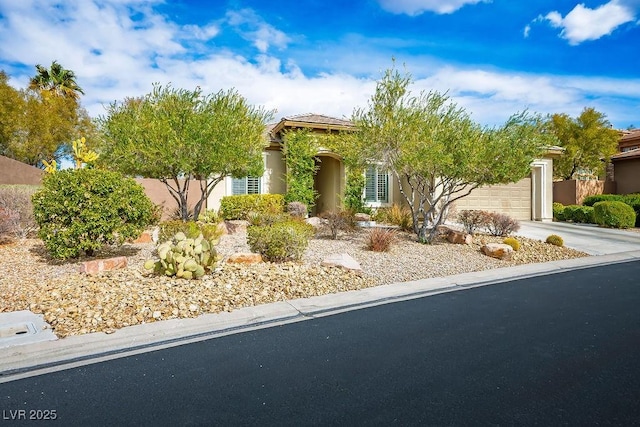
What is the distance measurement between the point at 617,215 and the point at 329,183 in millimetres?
12432

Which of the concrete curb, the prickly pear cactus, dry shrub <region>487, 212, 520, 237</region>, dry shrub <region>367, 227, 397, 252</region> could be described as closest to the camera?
the concrete curb

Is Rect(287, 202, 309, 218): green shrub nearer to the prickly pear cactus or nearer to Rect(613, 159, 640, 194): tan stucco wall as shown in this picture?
the prickly pear cactus

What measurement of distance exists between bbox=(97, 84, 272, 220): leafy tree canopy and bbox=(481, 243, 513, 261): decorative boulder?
7226mm

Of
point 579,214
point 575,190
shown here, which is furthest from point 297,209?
point 575,190

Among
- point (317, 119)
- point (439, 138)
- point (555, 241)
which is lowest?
point (555, 241)

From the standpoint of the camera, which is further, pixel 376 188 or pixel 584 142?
pixel 584 142

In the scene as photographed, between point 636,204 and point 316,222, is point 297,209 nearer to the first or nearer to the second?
point 316,222

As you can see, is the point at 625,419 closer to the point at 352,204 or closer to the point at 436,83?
the point at 436,83

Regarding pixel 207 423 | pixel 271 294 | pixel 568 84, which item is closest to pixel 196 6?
pixel 271 294

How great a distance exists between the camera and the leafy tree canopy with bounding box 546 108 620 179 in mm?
23109

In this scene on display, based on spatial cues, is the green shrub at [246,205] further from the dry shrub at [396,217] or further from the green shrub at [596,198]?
the green shrub at [596,198]

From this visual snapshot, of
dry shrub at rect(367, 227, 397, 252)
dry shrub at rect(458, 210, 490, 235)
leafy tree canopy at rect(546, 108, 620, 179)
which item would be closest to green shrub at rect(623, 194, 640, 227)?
leafy tree canopy at rect(546, 108, 620, 179)

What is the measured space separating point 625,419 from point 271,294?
462cm

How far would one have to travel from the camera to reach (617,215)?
16.6 meters
